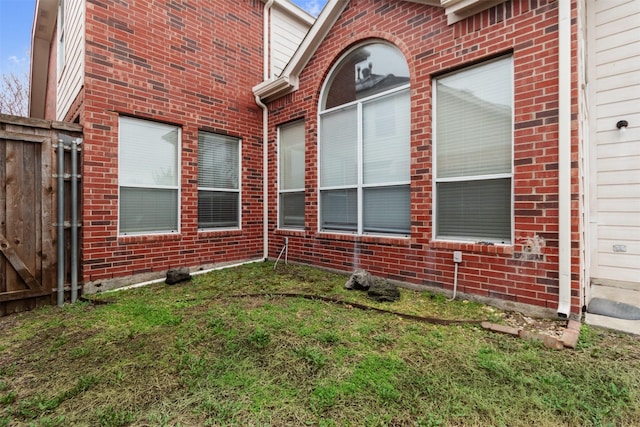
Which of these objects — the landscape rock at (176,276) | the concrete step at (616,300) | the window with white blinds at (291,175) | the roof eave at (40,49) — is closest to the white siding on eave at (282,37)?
the window with white blinds at (291,175)

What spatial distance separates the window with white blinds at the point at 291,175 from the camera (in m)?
5.95

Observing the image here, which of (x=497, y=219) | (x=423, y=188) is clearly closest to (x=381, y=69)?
(x=423, y=188)

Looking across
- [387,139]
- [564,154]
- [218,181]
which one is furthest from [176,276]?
[564,154]

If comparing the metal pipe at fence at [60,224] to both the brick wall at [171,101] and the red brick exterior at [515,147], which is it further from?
the red brick exterior at [515,147]

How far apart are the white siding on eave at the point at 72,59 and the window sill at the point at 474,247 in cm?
572

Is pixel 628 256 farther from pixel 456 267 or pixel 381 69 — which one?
pixel 381 69

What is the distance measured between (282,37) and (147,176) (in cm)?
470

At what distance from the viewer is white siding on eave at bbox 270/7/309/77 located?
6.82 m

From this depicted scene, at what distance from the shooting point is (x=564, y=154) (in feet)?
10.1

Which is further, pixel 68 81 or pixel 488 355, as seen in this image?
pixel 68 81

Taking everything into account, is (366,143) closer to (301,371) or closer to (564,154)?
(564,154)

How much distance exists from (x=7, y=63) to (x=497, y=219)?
22.3 meters

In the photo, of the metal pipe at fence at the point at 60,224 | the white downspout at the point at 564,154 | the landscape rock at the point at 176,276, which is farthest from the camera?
the landscape rock at the point at 176,276

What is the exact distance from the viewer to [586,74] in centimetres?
443
